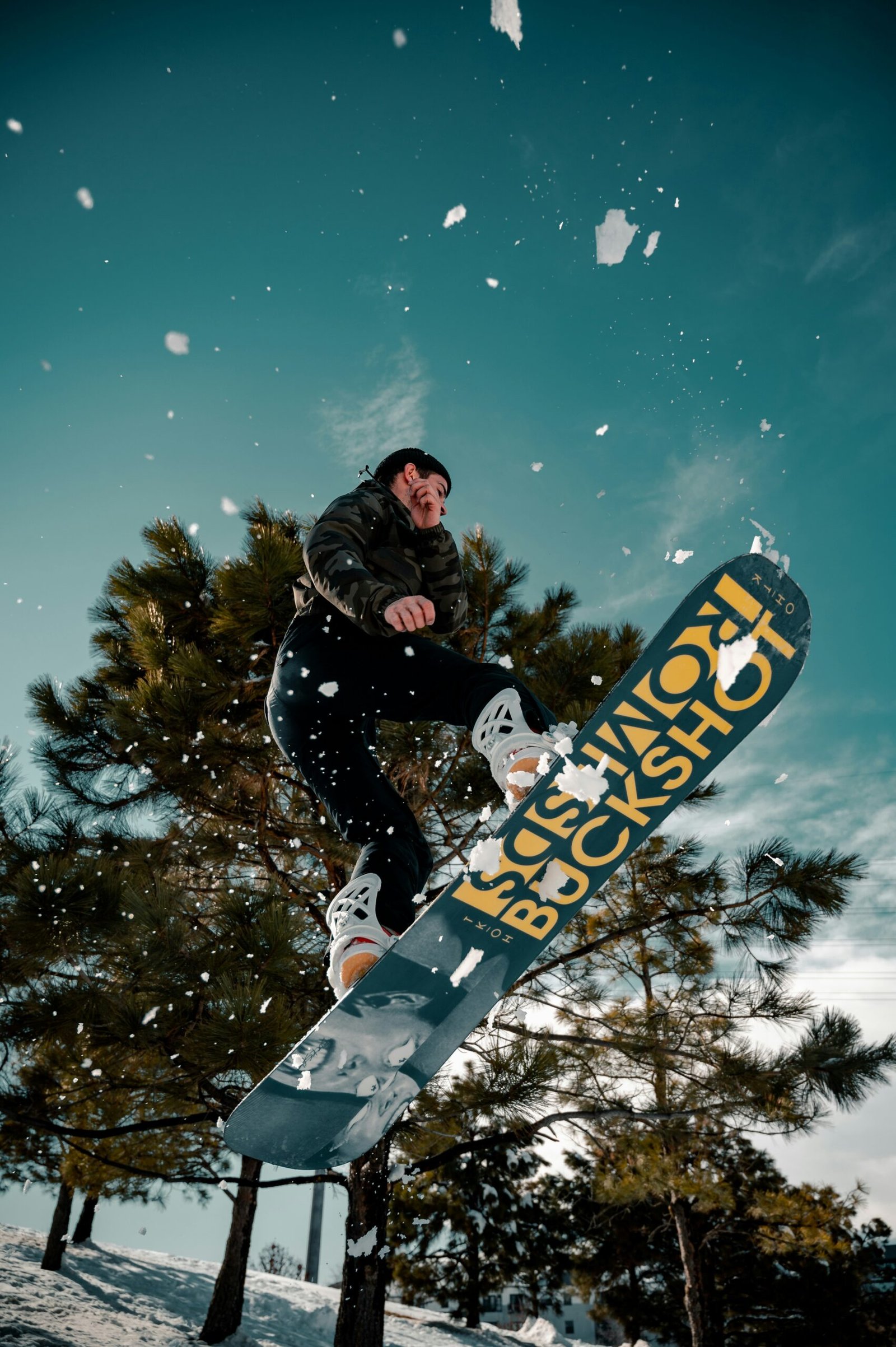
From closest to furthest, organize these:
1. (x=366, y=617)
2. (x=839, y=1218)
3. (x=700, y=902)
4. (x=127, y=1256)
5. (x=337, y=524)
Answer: (x=366, y=617), (x=337, y=524), (x=700, y=902), (x=839, y=1218), (x=127, y=1256)

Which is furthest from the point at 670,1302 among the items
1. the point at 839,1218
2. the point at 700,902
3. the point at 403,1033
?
the point at 403,1033

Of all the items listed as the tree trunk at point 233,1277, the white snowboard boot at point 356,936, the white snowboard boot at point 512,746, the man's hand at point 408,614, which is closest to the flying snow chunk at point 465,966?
the white snowboard boot at point 356,936

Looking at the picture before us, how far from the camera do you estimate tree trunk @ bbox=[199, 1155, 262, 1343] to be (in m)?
6.19

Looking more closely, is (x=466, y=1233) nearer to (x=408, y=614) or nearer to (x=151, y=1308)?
(x=151, y=1308)

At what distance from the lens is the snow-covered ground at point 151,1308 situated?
552 cm

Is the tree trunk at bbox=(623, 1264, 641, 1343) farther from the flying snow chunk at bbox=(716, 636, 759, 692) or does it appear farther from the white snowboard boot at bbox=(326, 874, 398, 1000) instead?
the flying snow chunk at bbox=(716, 636, 759, 692)

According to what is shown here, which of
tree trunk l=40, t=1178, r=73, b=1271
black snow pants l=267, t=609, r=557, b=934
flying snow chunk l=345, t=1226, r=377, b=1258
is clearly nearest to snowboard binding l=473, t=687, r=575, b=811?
black snow pants l=267, t=609, r=557, b=934

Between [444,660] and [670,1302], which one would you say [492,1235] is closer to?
[670,1302]

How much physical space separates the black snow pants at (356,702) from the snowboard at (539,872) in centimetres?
23

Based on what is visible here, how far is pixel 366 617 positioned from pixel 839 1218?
9.52 meters

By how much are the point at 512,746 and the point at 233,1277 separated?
23.5 feet

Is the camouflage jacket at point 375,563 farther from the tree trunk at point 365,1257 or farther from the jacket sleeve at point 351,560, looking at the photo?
the tree trunk at point 365,1257

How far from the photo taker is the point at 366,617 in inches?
56.4

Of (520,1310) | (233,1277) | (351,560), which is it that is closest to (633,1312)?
(520,1310)
